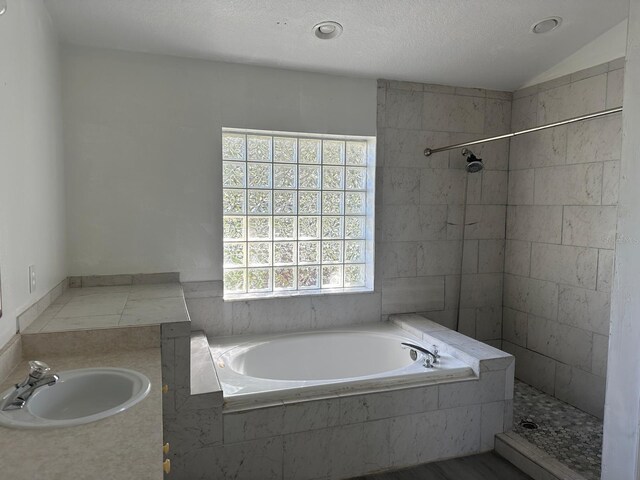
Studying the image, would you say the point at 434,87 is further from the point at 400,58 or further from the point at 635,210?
the point at 635,210

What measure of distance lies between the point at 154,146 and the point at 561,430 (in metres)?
3.16

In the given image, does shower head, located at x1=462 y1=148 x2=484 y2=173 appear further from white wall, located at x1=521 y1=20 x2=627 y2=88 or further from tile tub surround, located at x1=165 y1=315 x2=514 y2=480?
tile tub surround, located at x1=165 y1=315 x2=514 y2=480

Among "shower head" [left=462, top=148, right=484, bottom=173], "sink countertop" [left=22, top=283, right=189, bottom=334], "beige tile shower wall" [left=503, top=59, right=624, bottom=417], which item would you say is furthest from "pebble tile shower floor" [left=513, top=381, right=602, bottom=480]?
"sink countertop" [left=22, top=283, right=189, bottom=334]

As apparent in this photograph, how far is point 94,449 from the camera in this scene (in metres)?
1.04

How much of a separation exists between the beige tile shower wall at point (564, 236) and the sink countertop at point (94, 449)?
291 cm

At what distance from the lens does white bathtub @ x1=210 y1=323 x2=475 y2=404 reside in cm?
253

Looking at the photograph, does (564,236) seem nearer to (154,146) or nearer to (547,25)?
(547,25)

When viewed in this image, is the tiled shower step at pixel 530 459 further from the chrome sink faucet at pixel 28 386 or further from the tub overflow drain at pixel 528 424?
the chrome sink faucet at pixel 28 386

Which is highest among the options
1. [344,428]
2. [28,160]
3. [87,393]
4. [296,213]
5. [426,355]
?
[28,160]

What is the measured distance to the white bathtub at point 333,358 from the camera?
99.5 inches

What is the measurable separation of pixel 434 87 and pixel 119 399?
308 cm

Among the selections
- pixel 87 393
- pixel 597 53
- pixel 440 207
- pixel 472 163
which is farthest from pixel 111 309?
pixel 597 53

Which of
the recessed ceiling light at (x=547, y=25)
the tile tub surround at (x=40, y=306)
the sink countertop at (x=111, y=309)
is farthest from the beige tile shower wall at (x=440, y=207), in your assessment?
the tile tub surround at (x=40, y=306)

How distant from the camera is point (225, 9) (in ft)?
7.89
